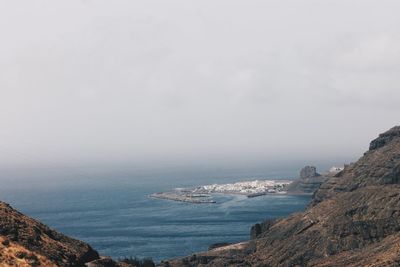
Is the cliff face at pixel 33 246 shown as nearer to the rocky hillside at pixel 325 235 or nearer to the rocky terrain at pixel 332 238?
the rocky terrain at pixel 332 238

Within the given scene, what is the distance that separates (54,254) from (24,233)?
488 cm

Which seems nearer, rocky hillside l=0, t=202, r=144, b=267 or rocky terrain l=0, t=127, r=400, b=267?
rocky hillside l=0, t=202, r=144, b=267

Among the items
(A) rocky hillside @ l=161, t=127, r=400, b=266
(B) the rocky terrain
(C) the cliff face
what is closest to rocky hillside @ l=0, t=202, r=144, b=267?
(C) the cliff face

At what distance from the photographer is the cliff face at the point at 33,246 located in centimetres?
5678

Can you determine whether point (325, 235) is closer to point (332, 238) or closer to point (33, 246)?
point (332, 238)

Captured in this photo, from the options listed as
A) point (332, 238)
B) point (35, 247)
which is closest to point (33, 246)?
point (35, 247)

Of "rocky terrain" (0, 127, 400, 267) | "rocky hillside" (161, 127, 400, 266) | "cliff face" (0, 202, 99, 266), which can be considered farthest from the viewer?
"rocky hillside" (161, 127, 400, 266)

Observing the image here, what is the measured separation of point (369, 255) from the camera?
11319cm

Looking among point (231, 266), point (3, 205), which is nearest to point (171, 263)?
point (231, 266)

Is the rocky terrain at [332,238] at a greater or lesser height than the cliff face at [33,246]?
lesser

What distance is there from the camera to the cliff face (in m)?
56.8

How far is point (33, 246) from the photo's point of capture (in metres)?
59.9

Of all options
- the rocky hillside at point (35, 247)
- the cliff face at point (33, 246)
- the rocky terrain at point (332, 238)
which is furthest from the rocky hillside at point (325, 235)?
the cliff face at point (33, 246)

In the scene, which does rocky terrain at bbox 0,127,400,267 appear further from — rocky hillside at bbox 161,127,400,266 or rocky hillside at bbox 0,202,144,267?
rocky hillside at bbox 0,202,144,267
